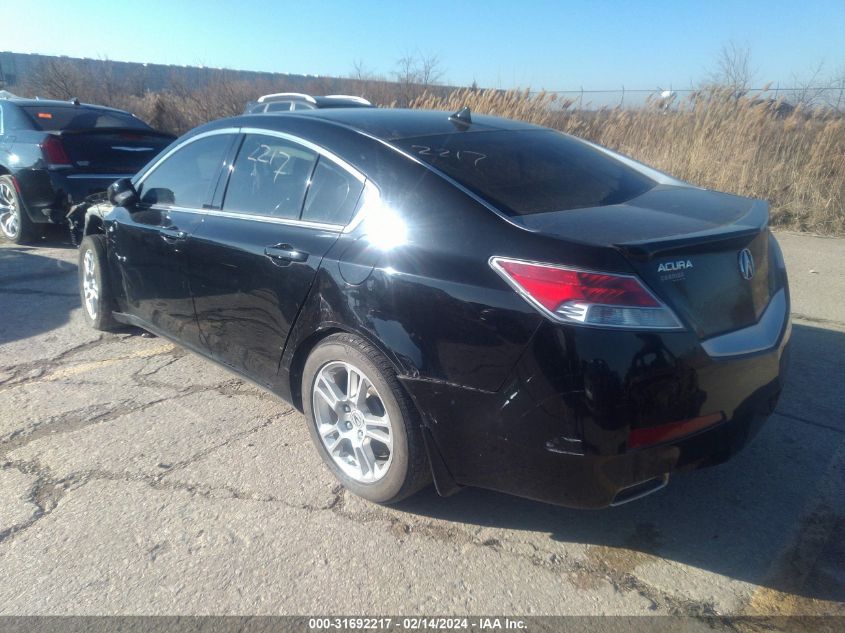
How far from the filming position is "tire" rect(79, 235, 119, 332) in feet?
16.1

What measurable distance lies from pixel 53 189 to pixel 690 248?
23.5 feet

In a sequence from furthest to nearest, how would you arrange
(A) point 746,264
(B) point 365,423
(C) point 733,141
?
1. (C) point 733,141
2. (B) point 365,423
3. (A) point 746,264

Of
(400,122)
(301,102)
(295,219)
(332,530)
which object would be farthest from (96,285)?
(301,102)

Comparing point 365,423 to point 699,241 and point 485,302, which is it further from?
point 699,241

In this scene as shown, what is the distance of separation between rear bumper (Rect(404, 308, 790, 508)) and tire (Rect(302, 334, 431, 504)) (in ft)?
0.42

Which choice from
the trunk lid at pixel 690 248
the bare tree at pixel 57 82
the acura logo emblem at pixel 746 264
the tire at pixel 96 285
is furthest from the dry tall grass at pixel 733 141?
the bare tree at pixel 57 82

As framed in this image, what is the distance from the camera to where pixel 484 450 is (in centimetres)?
258

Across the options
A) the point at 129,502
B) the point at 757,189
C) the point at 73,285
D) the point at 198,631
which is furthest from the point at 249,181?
the point at 757,189

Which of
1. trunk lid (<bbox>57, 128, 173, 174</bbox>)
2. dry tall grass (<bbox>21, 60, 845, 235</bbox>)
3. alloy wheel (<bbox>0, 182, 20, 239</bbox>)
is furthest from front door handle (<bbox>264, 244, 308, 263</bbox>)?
dry tall grass (<bbox>21, 60, 845, 235</bbox>)

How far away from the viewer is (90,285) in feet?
17.1

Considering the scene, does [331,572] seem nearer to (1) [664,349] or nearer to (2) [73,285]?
(1) [664,349]

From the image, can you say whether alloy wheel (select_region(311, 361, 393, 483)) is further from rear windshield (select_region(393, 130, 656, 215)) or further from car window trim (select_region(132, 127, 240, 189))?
car window trim (select_region(132, 127, 240, 189))

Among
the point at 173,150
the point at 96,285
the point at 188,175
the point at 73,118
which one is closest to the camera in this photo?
the point at 188,175

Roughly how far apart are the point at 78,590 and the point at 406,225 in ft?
5.93
